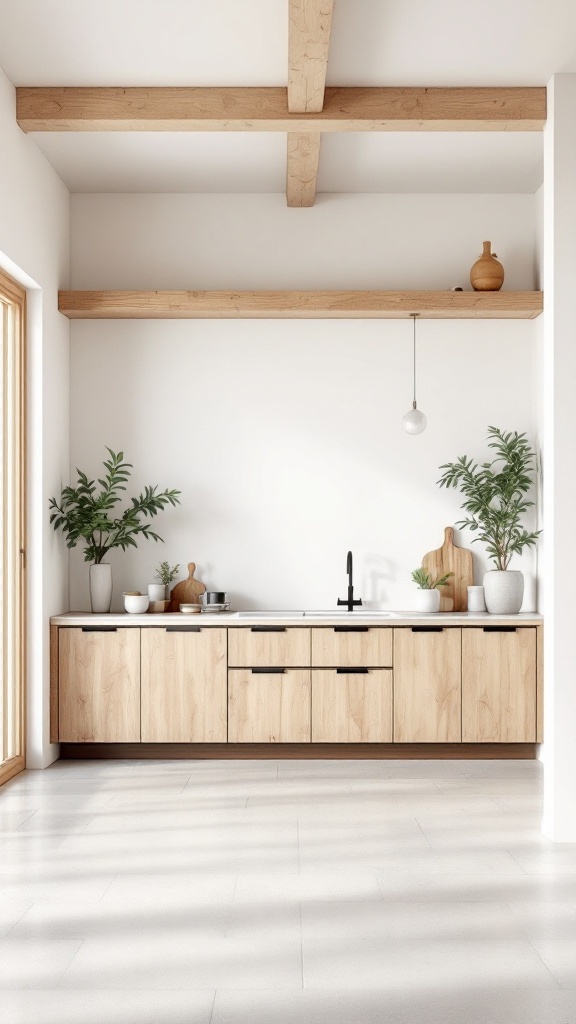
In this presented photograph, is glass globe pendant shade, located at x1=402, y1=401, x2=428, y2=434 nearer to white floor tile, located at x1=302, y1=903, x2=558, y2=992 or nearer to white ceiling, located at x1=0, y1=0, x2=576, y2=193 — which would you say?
white ceiling, located at x1=0, y1=0, x2=576, y2=193

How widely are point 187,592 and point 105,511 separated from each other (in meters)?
0.74

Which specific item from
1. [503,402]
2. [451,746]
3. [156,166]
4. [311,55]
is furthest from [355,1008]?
[156,166]

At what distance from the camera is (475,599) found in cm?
590

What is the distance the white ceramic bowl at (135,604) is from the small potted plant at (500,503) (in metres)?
2.04

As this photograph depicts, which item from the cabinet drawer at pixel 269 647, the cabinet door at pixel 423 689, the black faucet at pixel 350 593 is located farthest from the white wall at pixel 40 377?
the cabinet door at pixel 423 689

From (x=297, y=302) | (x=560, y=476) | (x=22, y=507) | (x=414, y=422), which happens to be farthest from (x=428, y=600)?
(x=22, y=507)

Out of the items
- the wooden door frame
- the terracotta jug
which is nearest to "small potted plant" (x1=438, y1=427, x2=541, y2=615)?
the terracotta jug

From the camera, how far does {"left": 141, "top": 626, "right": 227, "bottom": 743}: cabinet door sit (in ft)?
18.1

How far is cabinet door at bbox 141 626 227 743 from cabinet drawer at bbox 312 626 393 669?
0.57 metres

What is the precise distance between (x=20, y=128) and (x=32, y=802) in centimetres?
342

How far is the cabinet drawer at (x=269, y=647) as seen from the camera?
18.1 feet

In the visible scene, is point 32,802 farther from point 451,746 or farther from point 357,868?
point 451,746

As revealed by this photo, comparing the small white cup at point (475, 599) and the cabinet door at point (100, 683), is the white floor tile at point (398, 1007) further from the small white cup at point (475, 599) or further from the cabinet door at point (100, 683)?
the small white cup at point (475, 599)

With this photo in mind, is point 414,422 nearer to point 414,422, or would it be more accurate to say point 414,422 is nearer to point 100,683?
point 414,422
